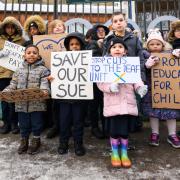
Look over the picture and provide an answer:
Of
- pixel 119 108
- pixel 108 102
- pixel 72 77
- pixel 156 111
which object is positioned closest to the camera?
pixel 119 108

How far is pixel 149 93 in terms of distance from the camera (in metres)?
4.82

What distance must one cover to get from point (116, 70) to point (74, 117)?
857 millimetres

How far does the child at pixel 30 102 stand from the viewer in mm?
4555

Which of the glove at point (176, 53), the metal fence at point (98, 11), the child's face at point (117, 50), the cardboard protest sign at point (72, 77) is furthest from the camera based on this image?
the metal fence at point (98, 11)

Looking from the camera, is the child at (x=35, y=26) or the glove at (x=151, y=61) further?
the child at (x=35, y=26)

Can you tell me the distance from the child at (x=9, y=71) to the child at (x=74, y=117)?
117 cm

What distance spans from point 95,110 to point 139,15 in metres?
3.19

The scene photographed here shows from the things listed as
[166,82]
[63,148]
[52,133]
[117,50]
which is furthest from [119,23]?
[52,133]

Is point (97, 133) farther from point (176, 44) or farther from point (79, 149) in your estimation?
point (176, 44)

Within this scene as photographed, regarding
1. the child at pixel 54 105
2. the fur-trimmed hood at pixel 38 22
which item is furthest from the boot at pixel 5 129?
the fur-trimmed hood at pixel 38 22

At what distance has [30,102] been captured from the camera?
4555 millimetres

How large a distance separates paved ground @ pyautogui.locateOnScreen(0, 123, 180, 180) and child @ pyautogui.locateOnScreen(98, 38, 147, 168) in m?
0.18

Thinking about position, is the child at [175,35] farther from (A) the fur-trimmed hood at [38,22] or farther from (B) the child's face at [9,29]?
(B) the child's face at [9,29]

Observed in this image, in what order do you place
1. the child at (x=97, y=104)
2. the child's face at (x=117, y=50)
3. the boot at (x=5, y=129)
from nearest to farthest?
1. the child's face at (x=117, y=50)
2. the child at (x=97, y=104)
3. the boot at (x=5, y=129)
